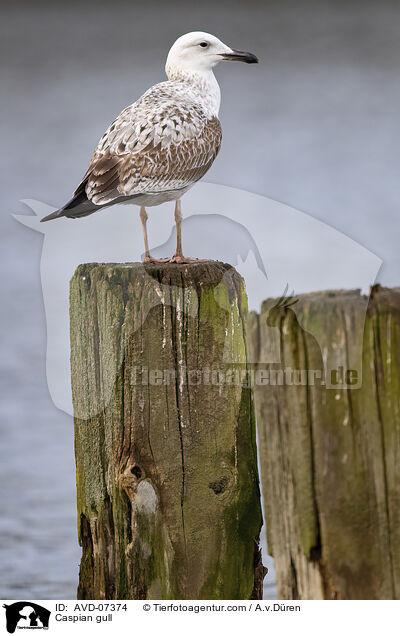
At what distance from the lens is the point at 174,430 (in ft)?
9.79

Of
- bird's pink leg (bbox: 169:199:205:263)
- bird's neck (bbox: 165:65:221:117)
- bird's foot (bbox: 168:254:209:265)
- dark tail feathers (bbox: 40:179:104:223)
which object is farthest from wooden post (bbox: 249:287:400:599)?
bird's neck (bbox: 165:65:221:117)

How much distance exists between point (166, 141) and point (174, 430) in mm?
1343

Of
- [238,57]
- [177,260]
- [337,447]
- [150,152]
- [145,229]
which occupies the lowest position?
[337,447]

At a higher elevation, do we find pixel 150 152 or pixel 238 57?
pixel 238 57

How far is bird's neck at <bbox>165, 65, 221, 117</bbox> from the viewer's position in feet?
12.1

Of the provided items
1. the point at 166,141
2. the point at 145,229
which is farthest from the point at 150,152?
the point at 145,229

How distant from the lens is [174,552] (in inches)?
119

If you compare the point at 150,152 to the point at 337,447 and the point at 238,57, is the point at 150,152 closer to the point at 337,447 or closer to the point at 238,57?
the point at 238,57

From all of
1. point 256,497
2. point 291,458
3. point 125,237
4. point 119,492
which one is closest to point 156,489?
point 119,492

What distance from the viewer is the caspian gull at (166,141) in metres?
3.42

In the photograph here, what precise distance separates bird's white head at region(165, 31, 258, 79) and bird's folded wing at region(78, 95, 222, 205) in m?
0.19
